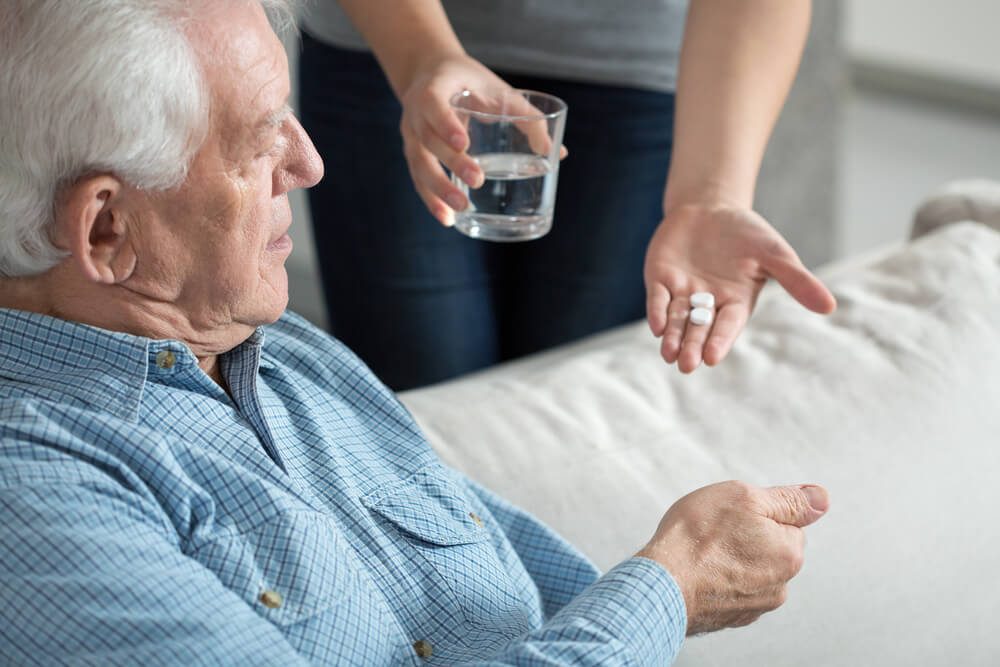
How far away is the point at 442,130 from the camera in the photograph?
147 centimetres

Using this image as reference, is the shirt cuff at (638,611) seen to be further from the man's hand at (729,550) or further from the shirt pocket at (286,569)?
the shirt pocket at (286,569)

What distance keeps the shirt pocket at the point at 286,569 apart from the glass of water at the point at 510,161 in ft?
1.67

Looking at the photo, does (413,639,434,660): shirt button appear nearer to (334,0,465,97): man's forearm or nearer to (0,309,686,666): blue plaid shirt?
(0,309,686,666): blue plaid shirt

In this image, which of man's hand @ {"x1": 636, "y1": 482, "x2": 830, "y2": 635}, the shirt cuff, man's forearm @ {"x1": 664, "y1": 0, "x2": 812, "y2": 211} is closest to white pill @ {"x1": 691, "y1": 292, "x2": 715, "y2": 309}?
man's forearm @ {"x1": 664, "y1": 0, "x2": 812, "y2": 211}

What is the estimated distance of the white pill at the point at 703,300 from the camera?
4.71ft

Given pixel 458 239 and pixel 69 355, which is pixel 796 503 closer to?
pixel 69 355

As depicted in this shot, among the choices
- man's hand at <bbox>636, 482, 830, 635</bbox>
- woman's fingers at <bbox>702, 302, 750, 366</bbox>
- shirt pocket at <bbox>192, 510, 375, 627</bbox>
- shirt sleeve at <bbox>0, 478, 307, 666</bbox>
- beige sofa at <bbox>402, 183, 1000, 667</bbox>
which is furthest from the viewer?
beige sofa at <bbox>402, 183, 1000, 667</bbox>

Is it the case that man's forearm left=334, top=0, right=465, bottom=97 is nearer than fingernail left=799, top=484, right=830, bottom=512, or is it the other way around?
fingernail left=799, top=484, right=830, bottom=512

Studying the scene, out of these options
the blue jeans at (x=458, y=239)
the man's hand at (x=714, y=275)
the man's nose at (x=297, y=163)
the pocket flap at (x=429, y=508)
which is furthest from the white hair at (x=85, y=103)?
the blue jeans at (x=458, y=239)

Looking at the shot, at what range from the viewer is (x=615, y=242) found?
1.96m

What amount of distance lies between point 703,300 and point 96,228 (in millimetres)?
684

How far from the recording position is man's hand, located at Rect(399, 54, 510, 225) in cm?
146

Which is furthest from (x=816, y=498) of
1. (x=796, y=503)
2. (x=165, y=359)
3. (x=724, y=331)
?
(x=165, y=359)

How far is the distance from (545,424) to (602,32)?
1.99 feet
